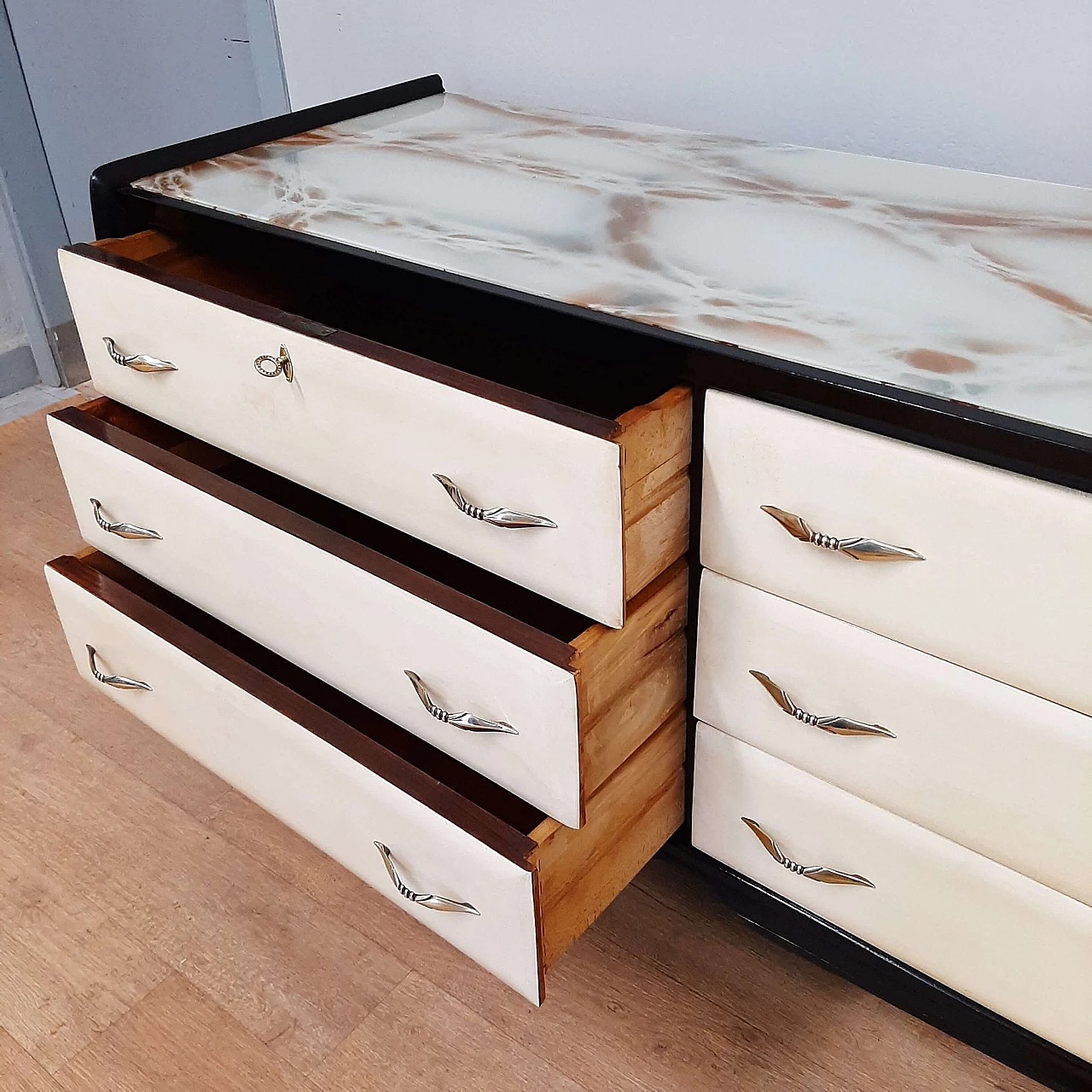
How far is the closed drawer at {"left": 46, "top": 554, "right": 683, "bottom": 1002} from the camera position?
77cm

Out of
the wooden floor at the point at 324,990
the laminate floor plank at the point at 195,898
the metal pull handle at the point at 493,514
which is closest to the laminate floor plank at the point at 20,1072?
the wooden floor at the point at 324,990

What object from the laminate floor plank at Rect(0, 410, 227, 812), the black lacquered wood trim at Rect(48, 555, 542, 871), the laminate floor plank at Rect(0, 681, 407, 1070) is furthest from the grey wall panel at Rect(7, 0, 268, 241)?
the laminate floor plank at Rect(0, 681, 407, 1070)

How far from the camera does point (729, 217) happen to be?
861mm

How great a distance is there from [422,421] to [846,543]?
291mm

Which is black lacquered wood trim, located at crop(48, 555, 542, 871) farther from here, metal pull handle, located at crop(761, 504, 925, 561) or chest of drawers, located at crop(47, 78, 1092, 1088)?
metal pull handle, located at crop(761, 504, 925, 561)

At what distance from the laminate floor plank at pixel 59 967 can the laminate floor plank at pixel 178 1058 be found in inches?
0.7

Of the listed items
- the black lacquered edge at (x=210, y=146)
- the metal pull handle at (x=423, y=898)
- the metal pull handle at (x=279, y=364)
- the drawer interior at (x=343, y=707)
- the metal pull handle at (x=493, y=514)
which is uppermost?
the black lacquered edge at (x=210, y=146)

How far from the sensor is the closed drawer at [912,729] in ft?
2.14

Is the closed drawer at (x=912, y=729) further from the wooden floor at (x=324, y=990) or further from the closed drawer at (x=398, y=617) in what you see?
the wooden floor at (x=324, y=990)

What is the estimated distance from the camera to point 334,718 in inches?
34.1

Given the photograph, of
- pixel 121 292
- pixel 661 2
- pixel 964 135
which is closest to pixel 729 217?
pixel 964 135

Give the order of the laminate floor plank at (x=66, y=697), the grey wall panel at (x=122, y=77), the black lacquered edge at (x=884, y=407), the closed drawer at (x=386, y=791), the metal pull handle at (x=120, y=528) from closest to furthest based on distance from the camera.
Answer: the black lacquered edge at (x=884, y=407), the closed drawer at (x=386, y=791), the metal pull handle at (x=120, y=528), the laminate floor plank at (x=66, y=697), the grey wall panel at (x=122, y=77)

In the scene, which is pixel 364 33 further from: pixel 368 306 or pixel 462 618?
pixel 462 618

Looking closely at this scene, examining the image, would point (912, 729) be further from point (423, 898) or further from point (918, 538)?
point (423, 898)
